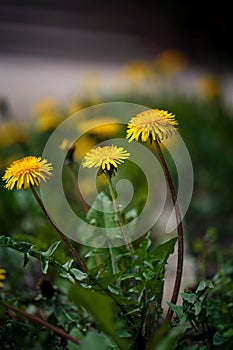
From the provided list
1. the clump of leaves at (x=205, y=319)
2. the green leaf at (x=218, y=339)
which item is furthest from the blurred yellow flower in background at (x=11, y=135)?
the green leaf at (x=218, y=339)

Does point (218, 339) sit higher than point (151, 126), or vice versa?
point (151, 126)

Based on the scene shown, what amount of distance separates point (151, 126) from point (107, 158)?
9 cm

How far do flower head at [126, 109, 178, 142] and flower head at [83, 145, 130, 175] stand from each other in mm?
36

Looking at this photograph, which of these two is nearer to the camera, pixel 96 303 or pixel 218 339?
pixel 96 303

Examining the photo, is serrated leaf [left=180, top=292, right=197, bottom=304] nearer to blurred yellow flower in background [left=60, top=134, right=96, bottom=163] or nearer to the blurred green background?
the blurred green background

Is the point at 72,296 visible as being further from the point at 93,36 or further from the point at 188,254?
the point at 93,36

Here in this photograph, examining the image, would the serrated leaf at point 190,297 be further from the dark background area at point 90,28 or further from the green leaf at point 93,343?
the dark background area at point 90,28

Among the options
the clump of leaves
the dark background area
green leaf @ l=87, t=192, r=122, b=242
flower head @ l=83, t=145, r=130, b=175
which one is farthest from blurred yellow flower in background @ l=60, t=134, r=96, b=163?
the dark background area

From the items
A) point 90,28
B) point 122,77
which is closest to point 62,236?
point 122,77

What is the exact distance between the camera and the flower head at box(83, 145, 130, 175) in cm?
97

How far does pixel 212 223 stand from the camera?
2143 millimetres

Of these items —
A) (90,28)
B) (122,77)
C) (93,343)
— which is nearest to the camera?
(93,343)

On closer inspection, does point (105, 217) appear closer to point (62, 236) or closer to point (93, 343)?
point (62, 236)

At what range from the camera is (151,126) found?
0.98m
